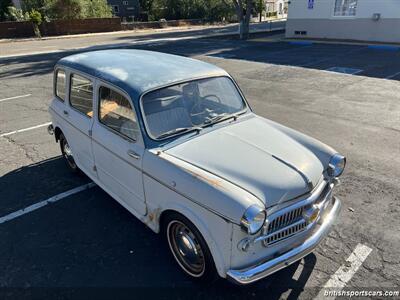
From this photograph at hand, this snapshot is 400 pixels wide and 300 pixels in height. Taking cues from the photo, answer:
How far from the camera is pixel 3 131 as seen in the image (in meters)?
6.99

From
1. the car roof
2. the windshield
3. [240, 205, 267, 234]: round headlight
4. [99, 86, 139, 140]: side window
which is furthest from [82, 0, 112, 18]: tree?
[240, 205, 267, 234]: round headlight

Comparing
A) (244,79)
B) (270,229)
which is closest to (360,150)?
(270,229)

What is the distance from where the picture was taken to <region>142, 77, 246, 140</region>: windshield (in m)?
3.29

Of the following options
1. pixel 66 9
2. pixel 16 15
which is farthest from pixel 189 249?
pixel 16 15

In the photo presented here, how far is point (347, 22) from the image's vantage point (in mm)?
19562

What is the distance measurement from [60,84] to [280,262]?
13.0ft

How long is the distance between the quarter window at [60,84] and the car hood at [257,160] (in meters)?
2.44

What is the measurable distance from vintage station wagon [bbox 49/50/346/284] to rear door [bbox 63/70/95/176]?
2cm

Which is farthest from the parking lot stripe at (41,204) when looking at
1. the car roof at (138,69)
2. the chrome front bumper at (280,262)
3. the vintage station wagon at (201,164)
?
the chrome front bumper at (280,262)

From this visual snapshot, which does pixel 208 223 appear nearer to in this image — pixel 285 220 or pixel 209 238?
pixel 209 238

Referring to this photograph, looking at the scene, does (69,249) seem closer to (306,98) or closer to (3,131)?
(3,131)

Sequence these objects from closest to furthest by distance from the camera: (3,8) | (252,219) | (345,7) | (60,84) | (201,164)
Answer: (252,219)
(201,164)
(60,84)
(345,7)
(3,8)

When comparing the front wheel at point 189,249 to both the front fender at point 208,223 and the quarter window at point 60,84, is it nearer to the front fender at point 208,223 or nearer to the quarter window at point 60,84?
the front fender at point 208,223

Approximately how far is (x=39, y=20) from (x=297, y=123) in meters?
31.6
